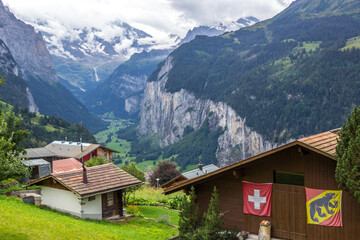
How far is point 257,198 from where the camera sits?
1781cm

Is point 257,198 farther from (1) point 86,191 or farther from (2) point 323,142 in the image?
(1) point 86,191

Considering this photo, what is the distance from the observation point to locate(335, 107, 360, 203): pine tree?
13.5 metres

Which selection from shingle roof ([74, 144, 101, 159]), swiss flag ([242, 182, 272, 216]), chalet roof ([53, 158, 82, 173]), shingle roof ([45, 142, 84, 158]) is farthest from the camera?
shingle roof ([45, 142, 84, 158])

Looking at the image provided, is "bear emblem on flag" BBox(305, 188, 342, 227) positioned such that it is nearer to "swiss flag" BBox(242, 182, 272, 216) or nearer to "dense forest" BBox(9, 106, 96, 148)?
"swiss flag" BBox(242, 182, 272, 216)

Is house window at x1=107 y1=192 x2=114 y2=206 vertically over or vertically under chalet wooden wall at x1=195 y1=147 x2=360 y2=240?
under

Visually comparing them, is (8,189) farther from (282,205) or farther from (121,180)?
(282,205)

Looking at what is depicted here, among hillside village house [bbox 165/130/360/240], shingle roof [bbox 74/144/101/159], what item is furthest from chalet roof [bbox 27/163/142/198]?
shingle roof [bbox 74/144/101/159]

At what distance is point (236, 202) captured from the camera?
18.5 metres

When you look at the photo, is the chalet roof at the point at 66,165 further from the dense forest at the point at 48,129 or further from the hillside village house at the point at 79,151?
the dense forest at the point at 48,129

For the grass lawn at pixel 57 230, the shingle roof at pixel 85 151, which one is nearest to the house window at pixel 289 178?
the grass lawn at pixel 57 230

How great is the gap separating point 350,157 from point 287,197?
451 cm

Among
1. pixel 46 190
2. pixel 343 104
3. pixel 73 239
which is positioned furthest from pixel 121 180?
pixel 343 104

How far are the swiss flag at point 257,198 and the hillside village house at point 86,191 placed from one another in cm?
1313

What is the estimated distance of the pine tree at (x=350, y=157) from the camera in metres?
13.5
